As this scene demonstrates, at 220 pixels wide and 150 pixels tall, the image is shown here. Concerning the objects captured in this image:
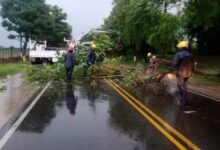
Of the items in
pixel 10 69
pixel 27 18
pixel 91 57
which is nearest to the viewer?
pixel 91 57

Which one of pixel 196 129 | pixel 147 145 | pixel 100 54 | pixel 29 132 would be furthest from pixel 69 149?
pixel 100 54

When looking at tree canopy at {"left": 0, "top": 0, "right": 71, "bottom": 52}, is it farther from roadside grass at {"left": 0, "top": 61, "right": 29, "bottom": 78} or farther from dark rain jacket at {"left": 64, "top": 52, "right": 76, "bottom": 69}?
dark rain jacket at {"left": 64, "top": 52, "right": 76, "bottom": 69}

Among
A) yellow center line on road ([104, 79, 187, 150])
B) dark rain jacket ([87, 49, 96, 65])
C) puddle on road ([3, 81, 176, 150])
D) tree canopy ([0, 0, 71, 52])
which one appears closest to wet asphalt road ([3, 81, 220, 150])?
puddle on road ([3, 81, 176, 150])

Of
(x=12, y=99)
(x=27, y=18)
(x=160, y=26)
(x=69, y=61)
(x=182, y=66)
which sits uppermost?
(x=27, y=18)

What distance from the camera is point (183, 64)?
1566 centimetres

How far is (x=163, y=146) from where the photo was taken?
8914mm

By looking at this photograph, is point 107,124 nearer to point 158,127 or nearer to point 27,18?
point 158,127

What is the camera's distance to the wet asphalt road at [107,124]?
9.21 m

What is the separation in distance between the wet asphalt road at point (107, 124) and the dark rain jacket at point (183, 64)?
1012 mm

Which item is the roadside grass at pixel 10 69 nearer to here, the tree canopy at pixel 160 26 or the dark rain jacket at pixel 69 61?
the dark rain jacket at pixel 69 61

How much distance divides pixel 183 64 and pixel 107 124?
16.3 ft

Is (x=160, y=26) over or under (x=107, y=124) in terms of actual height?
over

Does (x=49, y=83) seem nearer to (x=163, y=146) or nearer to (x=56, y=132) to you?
(x=56, y=132)

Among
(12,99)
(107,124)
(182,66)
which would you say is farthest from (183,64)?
(12,99)
